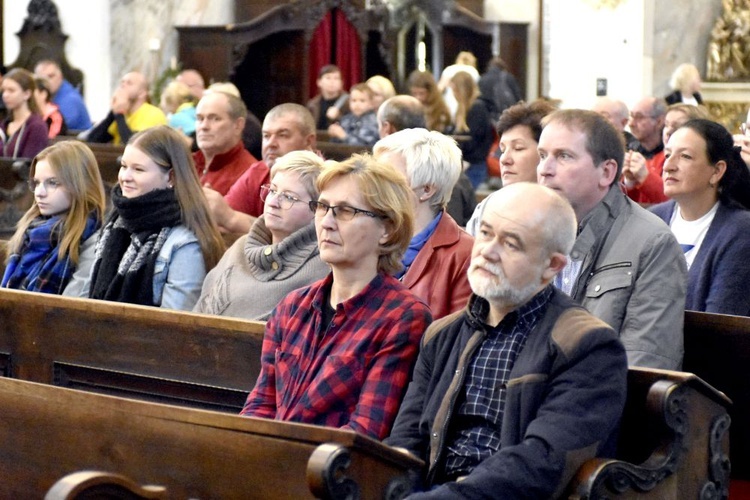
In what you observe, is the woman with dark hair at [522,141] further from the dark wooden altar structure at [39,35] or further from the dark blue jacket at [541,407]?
the dark wooden altar structure at [39,35]

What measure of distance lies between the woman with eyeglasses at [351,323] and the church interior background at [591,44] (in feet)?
28.0

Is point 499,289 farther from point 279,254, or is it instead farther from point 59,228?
point 59,228

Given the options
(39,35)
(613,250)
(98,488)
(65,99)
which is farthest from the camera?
(39,35)

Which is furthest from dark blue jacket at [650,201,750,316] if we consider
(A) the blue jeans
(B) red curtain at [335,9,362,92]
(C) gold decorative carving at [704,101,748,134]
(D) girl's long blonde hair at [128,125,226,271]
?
(B) red curtain at [335,9,362,92]

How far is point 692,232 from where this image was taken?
449 cm

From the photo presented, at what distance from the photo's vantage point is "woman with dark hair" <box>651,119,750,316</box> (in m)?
4.30

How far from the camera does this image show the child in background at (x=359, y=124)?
8.89 metres

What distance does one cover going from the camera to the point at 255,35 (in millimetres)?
15703

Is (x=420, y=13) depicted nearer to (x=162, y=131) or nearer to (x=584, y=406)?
(x=162, y=131)

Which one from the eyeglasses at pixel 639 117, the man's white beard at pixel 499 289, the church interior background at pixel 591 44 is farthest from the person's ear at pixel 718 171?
the church interior background at pixel 591 44

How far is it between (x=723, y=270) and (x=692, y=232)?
25 centimetres

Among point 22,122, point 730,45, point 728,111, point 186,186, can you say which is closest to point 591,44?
point 730,45

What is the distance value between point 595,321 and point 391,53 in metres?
13.7

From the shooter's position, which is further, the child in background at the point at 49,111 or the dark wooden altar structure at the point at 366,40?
the dark wooden altar structure at the point at 366,40
